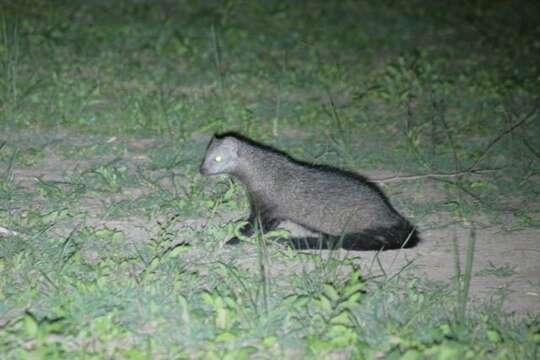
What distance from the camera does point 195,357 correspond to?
3.18m

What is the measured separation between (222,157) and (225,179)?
0.66 meters

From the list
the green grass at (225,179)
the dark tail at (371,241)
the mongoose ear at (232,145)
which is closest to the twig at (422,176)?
the green grass at (225,179)

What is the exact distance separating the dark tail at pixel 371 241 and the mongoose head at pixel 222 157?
69 cm

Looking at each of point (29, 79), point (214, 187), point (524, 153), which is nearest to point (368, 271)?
point (214, 187)

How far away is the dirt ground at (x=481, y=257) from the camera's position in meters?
3.92

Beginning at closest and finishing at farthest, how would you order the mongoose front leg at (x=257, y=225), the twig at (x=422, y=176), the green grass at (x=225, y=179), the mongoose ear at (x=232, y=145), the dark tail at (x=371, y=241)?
1. the green grass at (x=225, y=179)
2. the dark tail at (x=371, y=241)
3. the mongoose front leg at (x=257, y=225)
4. the mongoose ear at (x=232, y=145)
5. the twig at (x=422, y=176)

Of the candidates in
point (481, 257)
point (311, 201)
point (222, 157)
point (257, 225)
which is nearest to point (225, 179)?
point (222, 157)

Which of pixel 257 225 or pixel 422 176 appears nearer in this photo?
pixel 257 225

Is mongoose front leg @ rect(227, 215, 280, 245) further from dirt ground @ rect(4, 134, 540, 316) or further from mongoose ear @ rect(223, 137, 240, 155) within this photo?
mongoose ear @ rect(223, 137, 240, 155)

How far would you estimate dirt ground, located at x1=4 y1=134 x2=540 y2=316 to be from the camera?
12.9 ft

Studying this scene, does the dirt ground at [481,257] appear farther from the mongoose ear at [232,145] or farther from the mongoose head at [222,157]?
the mongoose ear at [232,145]

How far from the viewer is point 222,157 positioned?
15.8ft

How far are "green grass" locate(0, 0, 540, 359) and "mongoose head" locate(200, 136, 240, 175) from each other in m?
0.30

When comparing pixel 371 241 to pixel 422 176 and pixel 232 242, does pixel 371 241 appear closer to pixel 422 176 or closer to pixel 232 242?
pixel 232 242
